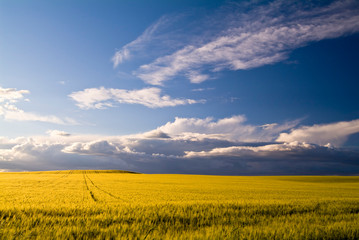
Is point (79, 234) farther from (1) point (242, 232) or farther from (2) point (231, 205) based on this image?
(2) point (231, 205)

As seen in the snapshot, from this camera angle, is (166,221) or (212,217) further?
(212,217)

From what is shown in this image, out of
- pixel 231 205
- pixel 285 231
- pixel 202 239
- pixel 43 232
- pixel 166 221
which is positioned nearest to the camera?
pixel 202 239

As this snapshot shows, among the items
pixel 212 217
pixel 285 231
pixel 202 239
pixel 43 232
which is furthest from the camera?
pixel 212 217

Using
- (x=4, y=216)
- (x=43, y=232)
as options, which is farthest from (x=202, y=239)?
(x=4, y=216)

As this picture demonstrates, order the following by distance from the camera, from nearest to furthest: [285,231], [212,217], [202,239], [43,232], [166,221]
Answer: [202,239] < [43,232] < [285,231] < [166,221] < [212,217]

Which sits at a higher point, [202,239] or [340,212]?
[202,239]

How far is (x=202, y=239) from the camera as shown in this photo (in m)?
6.63

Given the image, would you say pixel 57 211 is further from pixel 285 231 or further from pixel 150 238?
pixel 285 231

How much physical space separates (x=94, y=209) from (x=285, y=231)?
308 inches

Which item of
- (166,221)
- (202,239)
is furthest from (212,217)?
(202,239)

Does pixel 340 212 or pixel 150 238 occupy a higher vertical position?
pixel 150 238

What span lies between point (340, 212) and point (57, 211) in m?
14.1

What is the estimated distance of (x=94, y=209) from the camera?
36.1 feet

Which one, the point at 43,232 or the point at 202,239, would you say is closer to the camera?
the point at 202,239
